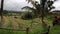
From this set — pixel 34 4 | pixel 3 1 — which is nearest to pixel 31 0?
pixel 34 4

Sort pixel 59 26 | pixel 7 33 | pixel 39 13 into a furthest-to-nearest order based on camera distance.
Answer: pixel 39 13
pixel 59 26
pixel 7 33

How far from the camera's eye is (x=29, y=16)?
107 feet

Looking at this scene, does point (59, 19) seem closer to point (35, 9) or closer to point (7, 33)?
point (35, 9)

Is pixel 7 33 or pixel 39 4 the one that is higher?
pixel 39 4

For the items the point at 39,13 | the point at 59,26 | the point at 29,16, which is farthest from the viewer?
the point at 29,16

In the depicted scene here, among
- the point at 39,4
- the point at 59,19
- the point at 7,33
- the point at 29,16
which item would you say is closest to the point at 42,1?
the point at 39,4

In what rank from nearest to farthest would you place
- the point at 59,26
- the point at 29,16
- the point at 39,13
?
1. the point at 59,26
2. the point at 39,13
3. the point at 29,16

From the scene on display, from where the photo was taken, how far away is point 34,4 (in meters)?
22.4

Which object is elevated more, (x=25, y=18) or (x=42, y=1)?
(x=42, y=1)

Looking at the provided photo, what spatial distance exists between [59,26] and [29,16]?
38.4ft

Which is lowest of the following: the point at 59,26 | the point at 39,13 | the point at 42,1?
the point at 59,26

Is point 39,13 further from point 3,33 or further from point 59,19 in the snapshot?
point 3,33

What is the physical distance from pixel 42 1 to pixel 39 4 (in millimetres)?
539

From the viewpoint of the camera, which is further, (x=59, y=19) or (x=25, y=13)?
(x=25, y=13)
